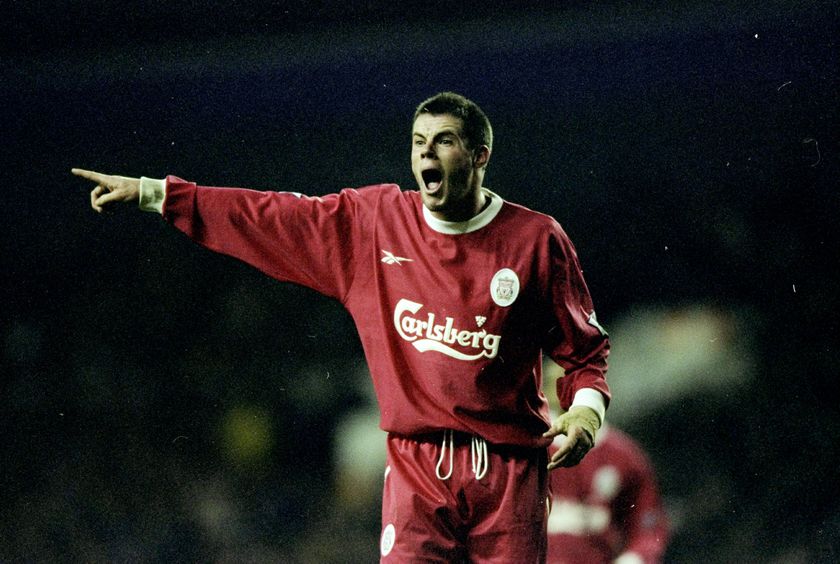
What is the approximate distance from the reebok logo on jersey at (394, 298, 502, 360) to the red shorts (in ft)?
0.48

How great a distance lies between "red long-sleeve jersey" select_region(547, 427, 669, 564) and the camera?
9.04ft

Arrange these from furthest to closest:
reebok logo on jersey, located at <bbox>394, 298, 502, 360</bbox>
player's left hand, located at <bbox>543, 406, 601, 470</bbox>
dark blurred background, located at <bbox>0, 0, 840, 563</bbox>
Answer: dark blurred background, located at <bbox>0, 0, 840, 563</bbox> → reebok logo on jersey, located at <bbox>394, 298, 502, 360</bbox> → player's left hand, located at <bbox>543, 406, 601, 470</bbox>

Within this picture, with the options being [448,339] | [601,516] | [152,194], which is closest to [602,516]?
[601,516]

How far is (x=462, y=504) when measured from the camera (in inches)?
68.6

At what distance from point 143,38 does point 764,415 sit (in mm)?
2541

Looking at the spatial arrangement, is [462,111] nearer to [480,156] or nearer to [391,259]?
[480,156]

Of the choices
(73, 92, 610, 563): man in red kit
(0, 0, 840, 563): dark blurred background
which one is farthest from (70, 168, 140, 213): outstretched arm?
(0, 0, 840, 563): dark blurred background

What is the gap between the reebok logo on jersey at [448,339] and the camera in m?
1.76

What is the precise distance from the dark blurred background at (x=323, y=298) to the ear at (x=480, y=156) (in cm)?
141

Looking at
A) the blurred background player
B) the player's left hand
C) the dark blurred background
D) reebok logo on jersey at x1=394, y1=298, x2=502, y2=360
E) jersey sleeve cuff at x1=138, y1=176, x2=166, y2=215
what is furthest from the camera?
the dark blurred background

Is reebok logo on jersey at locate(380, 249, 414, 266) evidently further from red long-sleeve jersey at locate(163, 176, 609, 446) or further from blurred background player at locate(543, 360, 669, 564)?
blurred background player at locate(543, 360, 669, 564)

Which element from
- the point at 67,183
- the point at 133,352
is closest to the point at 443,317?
the point at 133,352

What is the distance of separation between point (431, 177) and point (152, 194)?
525 mm

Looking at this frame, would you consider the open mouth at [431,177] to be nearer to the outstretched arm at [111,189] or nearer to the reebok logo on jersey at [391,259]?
the reebok logo on jersey at [391,259]
